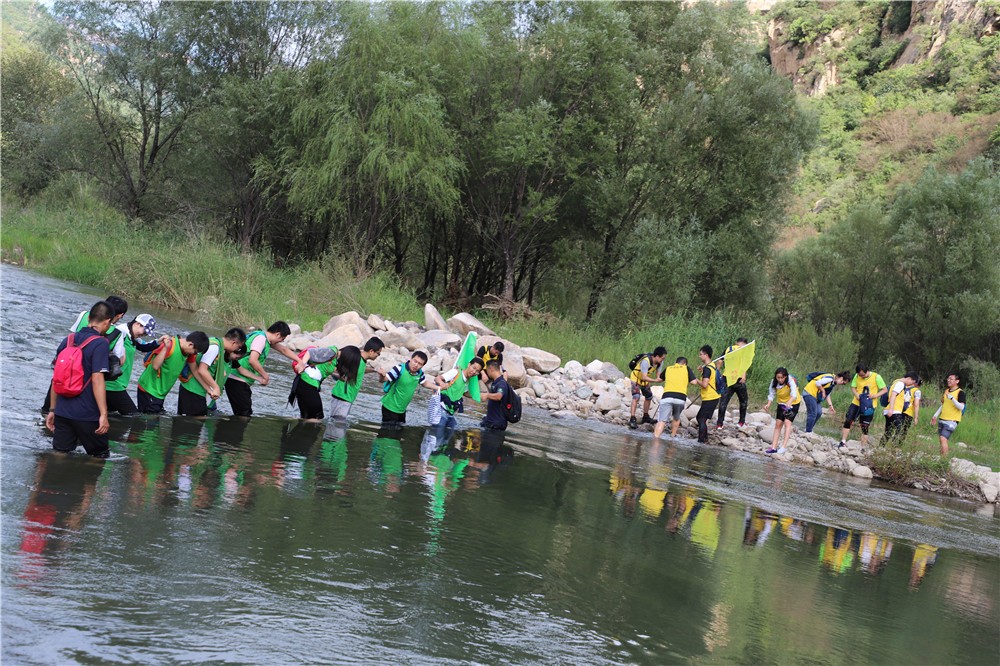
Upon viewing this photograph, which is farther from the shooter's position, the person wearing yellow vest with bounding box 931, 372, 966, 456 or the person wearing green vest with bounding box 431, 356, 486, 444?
the person wearing yellow vest with bounding box 931, 372, 966, 456

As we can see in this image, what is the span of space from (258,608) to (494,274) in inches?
1362

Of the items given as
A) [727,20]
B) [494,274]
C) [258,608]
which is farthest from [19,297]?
[727,20]

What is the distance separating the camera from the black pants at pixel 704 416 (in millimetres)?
17609

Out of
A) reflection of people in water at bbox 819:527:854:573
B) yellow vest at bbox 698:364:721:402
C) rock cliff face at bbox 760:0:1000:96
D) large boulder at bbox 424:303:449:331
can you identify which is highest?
rock cliff face at bbox 760:0:1000:96

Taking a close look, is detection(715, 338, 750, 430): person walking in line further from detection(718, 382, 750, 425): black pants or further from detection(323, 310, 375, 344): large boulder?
detection(323, 310, 375, 344): large boulder

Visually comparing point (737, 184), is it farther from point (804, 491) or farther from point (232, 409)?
point (232, 409)

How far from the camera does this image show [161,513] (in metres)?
6.53

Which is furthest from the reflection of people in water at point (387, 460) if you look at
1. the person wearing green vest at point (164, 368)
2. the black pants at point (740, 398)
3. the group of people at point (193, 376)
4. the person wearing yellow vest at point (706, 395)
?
the black pants at point (740, 398)

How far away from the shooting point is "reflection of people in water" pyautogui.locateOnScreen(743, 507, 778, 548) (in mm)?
9057

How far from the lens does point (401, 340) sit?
22.7m

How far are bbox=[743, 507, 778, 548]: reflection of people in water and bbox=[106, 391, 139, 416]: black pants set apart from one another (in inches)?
273

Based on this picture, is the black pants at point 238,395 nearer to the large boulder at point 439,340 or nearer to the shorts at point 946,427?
the large boulder at point 439,340

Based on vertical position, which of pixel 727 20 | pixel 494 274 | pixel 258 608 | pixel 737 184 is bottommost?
pixel 258 608

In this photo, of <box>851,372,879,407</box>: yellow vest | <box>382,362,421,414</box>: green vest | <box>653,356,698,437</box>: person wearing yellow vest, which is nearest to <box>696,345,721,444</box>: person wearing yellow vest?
<box>653,356,698,437</box>: person wearing yellow vest
